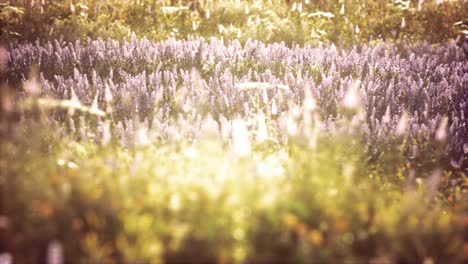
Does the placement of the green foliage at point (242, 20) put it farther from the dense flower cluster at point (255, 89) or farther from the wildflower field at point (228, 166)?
the wildflower field at point (228, 166)

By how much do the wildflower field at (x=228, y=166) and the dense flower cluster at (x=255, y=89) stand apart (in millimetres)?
23

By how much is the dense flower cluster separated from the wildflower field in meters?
0.02

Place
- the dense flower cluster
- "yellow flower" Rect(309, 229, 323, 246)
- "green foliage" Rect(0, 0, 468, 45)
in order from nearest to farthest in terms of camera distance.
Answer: "yellow flower" Rect(309, 229, 323, 246), the dense flower cluster, "green foliage" Rect(0, 0, 468, 45)

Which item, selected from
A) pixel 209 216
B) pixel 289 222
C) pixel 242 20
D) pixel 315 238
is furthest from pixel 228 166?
pixel 242 20

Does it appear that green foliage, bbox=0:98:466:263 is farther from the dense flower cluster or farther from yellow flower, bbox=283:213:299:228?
the dense flower cluster

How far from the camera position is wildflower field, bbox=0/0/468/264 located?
210 cm

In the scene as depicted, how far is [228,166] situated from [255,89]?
2365mm

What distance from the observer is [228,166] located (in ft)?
8.16

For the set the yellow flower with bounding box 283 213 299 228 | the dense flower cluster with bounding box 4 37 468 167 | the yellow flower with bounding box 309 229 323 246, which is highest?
the yellow flower with bounding box 283 213 299 228

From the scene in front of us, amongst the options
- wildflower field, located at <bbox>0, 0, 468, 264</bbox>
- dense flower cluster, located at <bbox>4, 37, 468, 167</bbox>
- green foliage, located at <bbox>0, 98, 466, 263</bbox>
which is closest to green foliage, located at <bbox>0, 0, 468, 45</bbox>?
dense flower cluster, located at <bbox>4, 37, 468, 167</bbox>

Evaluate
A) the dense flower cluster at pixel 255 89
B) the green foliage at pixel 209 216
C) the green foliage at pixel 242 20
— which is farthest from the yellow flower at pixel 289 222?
the green foliage at pixel 242 20

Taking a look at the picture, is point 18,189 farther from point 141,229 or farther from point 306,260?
point 306,260

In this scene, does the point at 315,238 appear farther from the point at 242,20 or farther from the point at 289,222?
the point at 242,20

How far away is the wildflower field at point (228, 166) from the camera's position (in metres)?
2.10
